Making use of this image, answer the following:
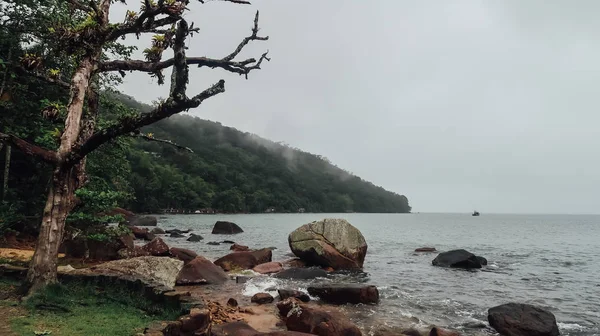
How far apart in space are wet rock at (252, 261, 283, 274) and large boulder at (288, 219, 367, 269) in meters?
2.52

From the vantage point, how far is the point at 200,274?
1559cm

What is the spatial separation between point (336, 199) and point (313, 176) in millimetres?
20076

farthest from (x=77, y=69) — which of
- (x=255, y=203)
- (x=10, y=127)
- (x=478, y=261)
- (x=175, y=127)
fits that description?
(x=175, y=127)

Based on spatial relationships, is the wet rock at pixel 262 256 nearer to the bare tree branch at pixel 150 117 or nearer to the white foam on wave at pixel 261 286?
the white foam on wave at pixel 261 286

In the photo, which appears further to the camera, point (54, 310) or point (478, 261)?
point (478, 261)

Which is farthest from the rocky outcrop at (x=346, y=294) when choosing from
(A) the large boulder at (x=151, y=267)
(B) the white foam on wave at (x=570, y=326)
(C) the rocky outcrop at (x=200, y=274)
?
(B) the white foam on wave at (x=570, y=326)

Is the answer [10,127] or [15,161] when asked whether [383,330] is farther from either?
[15,161]

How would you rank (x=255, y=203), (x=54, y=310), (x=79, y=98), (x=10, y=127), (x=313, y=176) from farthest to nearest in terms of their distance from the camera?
(x=313, y=176) → (x=255, y=203) → (x=10, y=127) → (x=79, y=98) → (x=54, y=310)

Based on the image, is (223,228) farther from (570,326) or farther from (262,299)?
(570,326)

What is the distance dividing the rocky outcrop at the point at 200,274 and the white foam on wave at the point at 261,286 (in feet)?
4.35

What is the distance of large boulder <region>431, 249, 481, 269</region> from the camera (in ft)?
82.7

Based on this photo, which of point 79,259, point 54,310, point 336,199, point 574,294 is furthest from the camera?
point 336,199

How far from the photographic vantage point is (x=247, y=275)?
738 inches

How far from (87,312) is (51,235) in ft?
6.73
